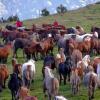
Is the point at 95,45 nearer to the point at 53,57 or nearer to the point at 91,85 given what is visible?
the point at 53,57

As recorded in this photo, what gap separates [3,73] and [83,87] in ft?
14.6

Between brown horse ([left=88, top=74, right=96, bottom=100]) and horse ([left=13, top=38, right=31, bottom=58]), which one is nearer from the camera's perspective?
brown horse ([left=88, top=74, right=96, bottom=100])

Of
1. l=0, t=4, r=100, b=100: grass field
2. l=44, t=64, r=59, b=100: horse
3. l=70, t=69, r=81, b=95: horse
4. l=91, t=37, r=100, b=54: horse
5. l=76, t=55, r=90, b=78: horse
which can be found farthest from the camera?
l=91, t=37, r=100, b=54: horse

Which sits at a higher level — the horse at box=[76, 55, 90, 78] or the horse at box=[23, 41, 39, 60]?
the horse at box=[76, 55, 90, 78]

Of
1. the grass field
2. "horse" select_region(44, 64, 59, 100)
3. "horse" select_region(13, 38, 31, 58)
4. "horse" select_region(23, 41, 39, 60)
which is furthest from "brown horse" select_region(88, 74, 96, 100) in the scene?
"horse" select_region(13, 38, 31, 58)

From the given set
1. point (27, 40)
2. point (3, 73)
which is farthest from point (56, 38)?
point (3, 73)

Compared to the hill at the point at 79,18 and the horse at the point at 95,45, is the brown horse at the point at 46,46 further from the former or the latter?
the hill at the point at 79,18

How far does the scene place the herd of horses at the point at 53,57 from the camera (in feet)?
78.2

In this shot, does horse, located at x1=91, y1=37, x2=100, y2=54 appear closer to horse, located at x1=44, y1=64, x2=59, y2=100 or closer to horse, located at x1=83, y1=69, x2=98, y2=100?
horse, located at x1=83, y1=69, x2=98, y2=100

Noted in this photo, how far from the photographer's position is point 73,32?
45469 millimetres

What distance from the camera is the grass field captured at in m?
25.4

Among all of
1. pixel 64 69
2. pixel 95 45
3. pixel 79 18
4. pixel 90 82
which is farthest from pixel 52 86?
pixel 79 18

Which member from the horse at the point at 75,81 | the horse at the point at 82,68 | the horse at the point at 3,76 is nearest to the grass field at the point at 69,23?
the horse at the point at 75,81

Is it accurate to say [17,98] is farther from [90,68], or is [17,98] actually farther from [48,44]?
[48,44]
